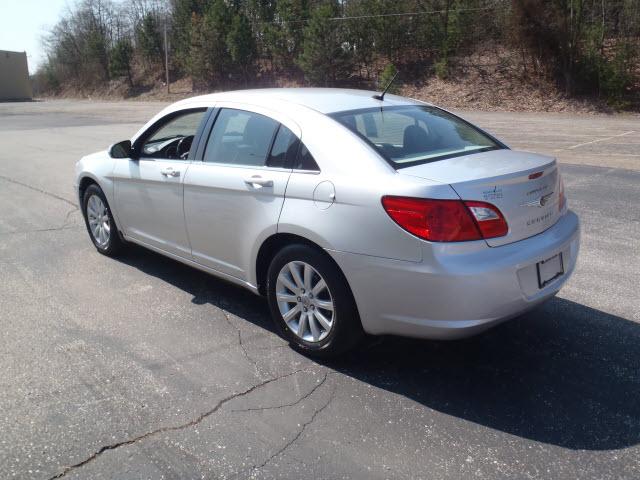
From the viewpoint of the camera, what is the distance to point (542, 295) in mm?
3320

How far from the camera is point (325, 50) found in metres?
35.2

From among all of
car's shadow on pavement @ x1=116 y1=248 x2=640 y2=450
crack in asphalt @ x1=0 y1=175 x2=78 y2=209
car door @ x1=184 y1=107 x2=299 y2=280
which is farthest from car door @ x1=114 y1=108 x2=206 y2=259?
crack in asphalt @ x1=0 y1=175 x2=78 y2=209

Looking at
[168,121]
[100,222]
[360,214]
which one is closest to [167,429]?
[360,214]

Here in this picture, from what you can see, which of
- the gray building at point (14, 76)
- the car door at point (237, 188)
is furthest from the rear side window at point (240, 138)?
the gray building at point (14, 76)

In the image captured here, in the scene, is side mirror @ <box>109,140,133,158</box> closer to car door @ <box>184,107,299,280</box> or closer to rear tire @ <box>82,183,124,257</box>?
rear tire @ <box>82,183,124,257</box>

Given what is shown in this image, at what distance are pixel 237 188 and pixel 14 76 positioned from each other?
7359 centimetres

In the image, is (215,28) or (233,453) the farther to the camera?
(215,28)

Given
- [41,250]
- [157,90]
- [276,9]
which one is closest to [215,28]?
[276,9]

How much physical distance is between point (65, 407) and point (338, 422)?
1.49 metres

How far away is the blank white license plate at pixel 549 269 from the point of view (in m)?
3.31

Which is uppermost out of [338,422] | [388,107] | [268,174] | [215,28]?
[215,28]

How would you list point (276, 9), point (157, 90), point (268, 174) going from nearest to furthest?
point (268, 174)
point (276, 9)
point (157, 90)

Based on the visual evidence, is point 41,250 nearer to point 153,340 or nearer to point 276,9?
point 153,340

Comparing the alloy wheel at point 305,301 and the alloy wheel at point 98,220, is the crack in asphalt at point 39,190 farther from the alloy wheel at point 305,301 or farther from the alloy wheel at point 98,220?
the alloy wheel at point 305,301
